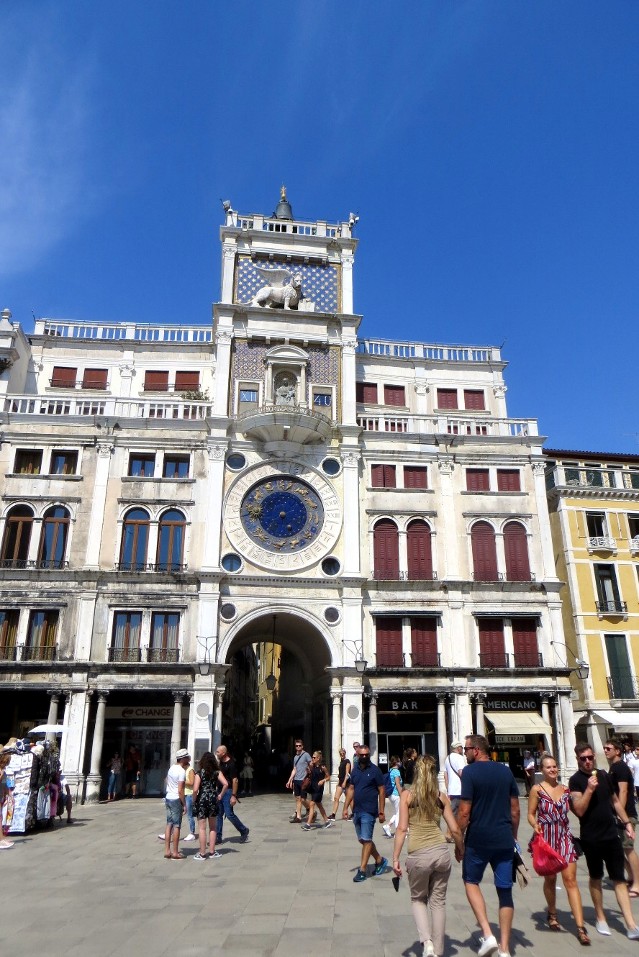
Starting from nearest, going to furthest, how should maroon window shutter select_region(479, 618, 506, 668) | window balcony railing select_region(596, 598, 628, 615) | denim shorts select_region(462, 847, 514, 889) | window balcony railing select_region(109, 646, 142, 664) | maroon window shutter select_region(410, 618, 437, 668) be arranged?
1. denim shorts select_region(462, 847, 514, 889)
2. window balcony railing select_region(109, 646, 142, 664)
3. maroon window shutter select_region(410, 618, 437, 668)
4. maroon window shutter select_region(479, 618, 506, 668)
5. window balcony railing select_region(596, 598, 628, 615)

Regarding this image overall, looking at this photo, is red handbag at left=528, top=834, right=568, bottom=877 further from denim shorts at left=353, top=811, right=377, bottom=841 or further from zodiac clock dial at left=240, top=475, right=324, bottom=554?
zodiac clock dial at left=240, top=475, right=324, bottom=554

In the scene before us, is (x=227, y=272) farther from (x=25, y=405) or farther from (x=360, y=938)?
(x=360, y=938)

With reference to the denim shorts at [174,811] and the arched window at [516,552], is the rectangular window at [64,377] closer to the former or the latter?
the arched window at [516,552]

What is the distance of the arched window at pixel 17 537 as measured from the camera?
3009 centimetres

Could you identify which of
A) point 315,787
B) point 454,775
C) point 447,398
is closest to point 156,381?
point 447,398

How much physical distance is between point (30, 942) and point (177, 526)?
2372 centimetres

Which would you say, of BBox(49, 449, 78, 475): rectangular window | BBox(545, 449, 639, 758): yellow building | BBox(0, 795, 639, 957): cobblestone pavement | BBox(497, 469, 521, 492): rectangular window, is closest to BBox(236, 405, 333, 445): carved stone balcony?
BBox(49, 449, 78, 475): rectangular window

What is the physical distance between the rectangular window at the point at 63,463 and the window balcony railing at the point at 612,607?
84.9 feet

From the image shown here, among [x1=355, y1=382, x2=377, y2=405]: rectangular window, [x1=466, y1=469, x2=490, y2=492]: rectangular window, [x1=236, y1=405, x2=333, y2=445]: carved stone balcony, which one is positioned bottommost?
[x1=466, y1=469, x2=490, y2=492]: rectangular window

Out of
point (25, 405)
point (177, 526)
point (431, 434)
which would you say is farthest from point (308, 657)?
A: point (25, 405)

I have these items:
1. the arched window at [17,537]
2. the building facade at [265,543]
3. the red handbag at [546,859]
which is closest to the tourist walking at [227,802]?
the red handbag at [546,859]

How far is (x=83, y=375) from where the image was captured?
123ft

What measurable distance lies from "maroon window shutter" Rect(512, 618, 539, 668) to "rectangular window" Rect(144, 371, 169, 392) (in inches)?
840

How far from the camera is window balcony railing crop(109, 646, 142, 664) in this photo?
29203mm
